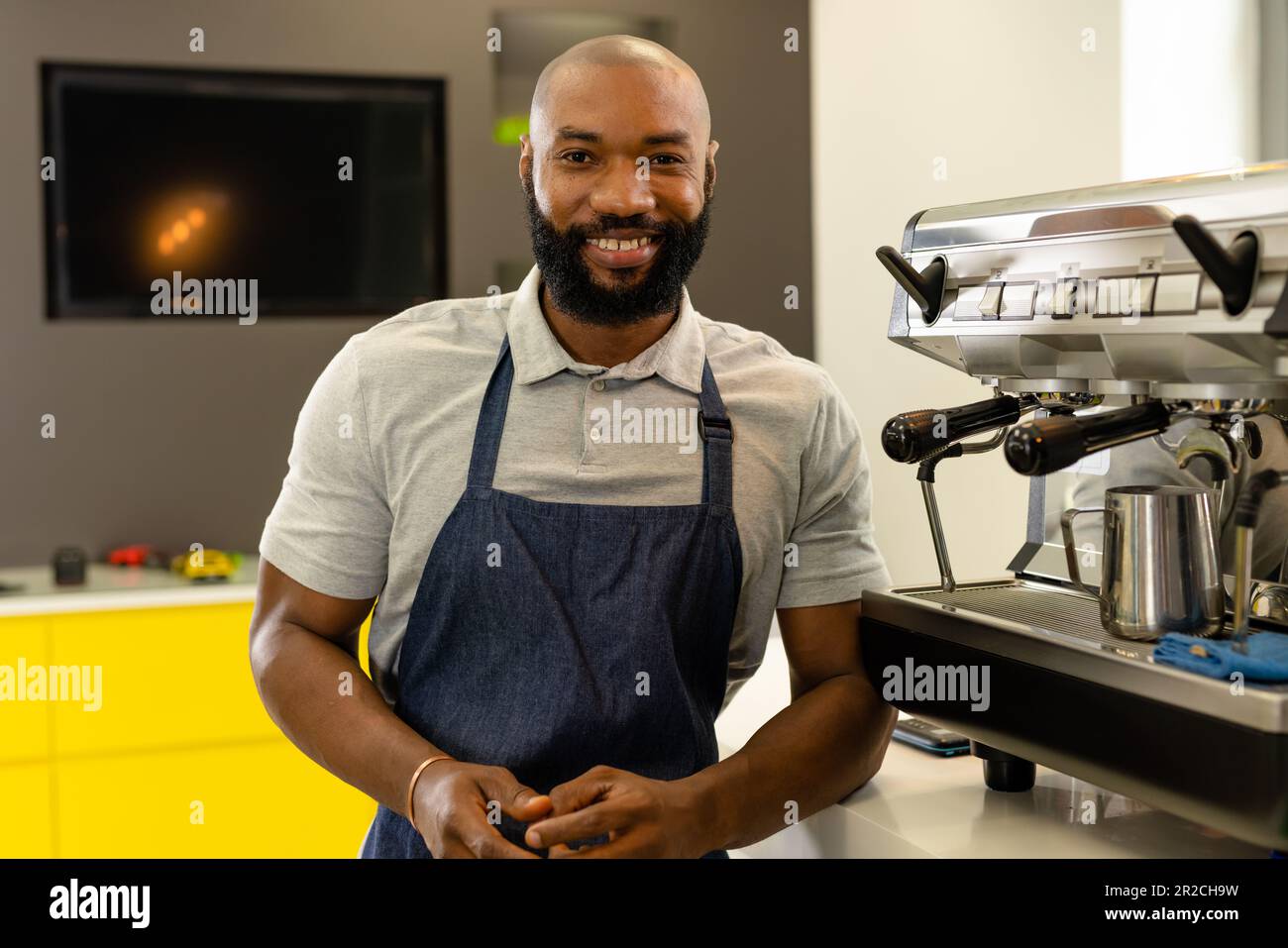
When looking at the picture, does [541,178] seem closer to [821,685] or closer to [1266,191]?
[821,685]

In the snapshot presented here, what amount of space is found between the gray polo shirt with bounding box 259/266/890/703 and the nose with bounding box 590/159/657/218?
0.50 feet

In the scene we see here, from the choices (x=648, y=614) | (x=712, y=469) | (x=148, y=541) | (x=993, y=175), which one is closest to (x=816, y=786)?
(x=648, y=614)

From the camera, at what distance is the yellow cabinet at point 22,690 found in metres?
2.94

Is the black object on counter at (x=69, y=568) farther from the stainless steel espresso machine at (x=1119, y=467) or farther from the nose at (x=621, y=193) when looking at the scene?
the stainless steel espresso machine at (x=1119, y=467)

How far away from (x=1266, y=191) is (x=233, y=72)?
10.1 ft

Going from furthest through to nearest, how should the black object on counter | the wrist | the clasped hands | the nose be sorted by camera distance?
the black object on counter
the nose
the wrist
the clasped hands

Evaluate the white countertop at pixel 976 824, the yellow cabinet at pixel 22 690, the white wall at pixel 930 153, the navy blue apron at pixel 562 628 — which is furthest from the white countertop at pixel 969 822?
the yellow cabinet at pixel 22 690

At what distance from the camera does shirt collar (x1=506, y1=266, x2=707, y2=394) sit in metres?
1.39

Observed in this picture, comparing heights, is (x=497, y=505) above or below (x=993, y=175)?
below

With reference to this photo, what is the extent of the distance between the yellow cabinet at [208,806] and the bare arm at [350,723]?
1.87m

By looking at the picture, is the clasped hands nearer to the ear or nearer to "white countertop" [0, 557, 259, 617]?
the ear

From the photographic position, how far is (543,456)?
4.49 feet

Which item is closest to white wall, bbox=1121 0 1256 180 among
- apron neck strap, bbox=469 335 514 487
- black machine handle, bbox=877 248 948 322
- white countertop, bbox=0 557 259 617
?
black machine handle, bbox=877 248 948 322
